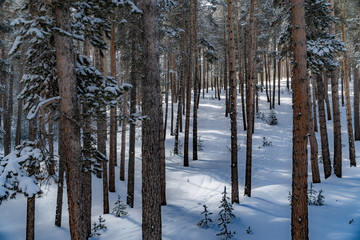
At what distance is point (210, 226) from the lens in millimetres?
8477

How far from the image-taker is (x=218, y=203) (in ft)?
35.9

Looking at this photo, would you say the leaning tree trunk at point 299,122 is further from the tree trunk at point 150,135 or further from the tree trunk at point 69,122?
the tree trunk at point 69,122

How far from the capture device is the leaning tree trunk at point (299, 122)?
5.77m

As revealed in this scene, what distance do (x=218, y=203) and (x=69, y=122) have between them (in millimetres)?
7818

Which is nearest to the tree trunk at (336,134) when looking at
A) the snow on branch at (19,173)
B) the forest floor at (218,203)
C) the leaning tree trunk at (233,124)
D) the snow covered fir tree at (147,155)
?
the snow covered fir tree at (147,155)

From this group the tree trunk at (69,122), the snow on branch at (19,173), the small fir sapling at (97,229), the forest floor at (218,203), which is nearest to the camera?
the snow on branch at (19,173)

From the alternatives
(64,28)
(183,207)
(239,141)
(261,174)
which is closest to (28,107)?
(64,28)

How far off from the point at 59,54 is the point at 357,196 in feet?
35.3

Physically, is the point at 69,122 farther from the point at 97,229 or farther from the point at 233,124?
the point at 233,124

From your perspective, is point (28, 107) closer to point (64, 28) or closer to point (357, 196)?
point (64, 28)

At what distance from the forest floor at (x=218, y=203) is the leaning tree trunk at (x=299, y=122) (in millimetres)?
1707

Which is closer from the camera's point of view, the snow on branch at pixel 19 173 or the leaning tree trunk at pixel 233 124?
the snow on branch at pixel 19 173

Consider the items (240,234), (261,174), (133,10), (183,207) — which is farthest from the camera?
(261,174)

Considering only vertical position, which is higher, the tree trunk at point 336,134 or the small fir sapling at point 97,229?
the tree trunk at point 336,134
